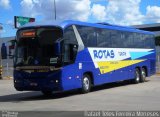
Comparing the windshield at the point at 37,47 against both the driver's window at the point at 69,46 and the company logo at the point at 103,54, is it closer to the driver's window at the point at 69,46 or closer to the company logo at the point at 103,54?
the driver's window at the point at 69,46

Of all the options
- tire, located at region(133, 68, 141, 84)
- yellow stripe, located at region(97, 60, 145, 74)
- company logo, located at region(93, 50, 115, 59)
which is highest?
company logo, located at region(93, 50, 115, 59)

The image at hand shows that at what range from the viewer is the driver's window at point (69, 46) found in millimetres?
19078

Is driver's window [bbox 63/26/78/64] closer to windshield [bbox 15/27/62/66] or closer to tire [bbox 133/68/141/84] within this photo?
windshield [bbox 15/27/62/66]

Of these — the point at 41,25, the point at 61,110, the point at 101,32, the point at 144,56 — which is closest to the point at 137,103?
the point at 61,110

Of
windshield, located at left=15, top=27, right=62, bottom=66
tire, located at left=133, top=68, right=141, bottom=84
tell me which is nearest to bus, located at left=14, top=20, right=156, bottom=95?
windshield, located at left=15, top=27, right=62, bottom=66

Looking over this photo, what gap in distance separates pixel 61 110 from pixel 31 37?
5.62 meters

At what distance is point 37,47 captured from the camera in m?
19.0

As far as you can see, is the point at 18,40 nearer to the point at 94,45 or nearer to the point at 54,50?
the point at 54,50

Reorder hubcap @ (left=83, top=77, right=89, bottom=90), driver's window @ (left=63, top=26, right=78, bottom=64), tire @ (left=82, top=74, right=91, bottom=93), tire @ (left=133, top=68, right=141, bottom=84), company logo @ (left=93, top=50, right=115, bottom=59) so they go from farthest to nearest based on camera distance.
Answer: tire @ (left=133, top=68, right=141, bottom=84) < company logo @ (left=93, top=50, right=115, bottom=59) < hubcap @ (left=83, top=77, right=89, bottom=90) < tire @ (left=82, top=74, right=91, bottom=93) < driver's window @ (left=63, top=26, right=78, bottom=64)

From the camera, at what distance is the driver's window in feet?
62.6

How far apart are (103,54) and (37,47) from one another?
5038 mm

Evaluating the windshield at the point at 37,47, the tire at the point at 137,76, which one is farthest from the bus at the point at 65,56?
the tire at the point at 137,76

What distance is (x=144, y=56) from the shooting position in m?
28.4

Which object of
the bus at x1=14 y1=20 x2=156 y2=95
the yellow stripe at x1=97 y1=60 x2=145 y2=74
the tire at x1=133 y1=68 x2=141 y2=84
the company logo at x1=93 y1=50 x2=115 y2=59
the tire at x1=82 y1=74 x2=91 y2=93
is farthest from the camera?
the tire at x1=133 y1=68 x2=141 y2=84
